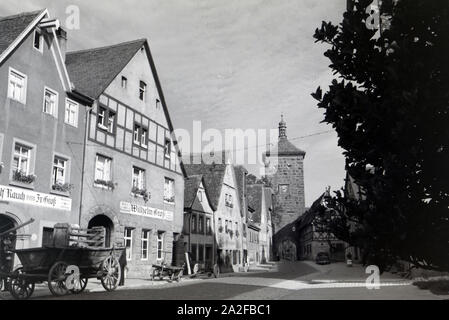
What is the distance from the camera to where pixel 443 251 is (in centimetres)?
636

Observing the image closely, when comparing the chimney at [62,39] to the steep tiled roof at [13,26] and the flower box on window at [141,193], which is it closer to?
the steep tiled roof at [13,26]

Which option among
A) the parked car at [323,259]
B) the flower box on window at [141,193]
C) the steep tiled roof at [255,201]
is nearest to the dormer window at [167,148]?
the flower box on window at [141,193]

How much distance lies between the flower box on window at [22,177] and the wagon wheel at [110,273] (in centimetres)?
465

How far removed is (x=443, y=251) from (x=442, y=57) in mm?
2837

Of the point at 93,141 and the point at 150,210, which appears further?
the point at 150,210

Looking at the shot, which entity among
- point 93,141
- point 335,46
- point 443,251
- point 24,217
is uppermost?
point 93,141

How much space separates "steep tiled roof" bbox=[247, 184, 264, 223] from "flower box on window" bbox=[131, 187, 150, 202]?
1384 inches

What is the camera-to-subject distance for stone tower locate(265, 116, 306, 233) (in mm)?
80000

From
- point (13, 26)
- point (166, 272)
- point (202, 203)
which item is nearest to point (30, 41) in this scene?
point (13, 26)

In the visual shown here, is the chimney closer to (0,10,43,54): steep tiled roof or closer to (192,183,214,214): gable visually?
(0,10,43,54): steep tiled roof
